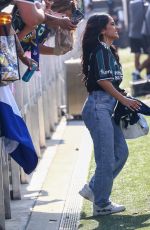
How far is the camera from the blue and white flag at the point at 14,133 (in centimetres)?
639

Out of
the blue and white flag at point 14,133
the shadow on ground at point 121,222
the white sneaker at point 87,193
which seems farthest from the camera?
the white sneaker at point 87,193

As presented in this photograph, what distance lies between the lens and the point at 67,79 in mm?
13180

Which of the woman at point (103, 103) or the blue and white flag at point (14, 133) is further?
the woman at point (103, 103)

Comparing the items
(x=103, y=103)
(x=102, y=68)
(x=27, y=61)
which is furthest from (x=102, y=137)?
(x=27, y=61)

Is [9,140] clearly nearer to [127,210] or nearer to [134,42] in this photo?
[127,210]

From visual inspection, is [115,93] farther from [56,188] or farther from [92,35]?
[56,188]

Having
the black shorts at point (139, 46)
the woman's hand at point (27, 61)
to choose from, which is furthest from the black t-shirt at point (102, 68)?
the black shorts at point (139, 46)

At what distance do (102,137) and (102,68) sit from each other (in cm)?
57

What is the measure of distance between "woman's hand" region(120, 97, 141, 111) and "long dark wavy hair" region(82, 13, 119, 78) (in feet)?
1.36

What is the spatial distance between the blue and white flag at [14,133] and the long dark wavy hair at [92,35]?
3.24 feet

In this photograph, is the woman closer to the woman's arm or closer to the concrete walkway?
the woman's arm

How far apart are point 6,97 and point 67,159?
13.0 feet

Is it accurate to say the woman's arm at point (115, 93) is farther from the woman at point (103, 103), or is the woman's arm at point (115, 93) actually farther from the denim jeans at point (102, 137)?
the denim jeans at point (102, 137)

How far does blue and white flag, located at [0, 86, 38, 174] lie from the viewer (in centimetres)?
639
